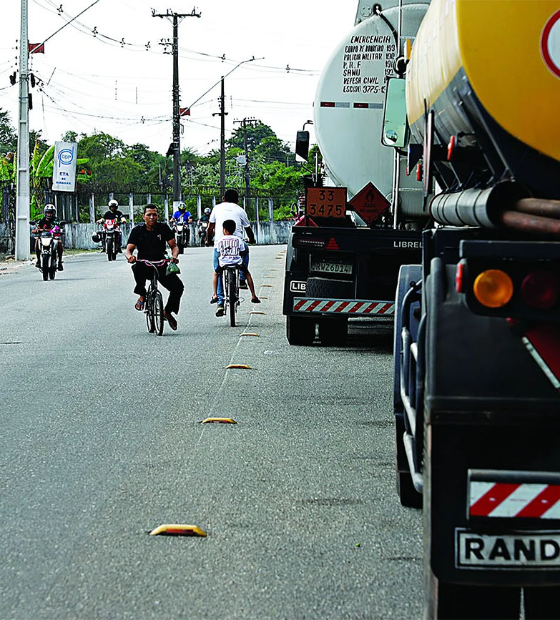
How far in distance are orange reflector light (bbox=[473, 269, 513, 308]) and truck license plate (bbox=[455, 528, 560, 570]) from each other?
0.69 m

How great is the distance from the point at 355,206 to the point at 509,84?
326 inches

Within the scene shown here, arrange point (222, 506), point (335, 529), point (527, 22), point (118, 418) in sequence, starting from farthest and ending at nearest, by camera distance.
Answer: point (118, 418) → point (222, 506) → point (335, 529) → point (527, 22)

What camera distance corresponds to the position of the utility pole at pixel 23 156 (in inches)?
1369

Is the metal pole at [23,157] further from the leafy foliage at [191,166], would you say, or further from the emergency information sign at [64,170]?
the leafy foliage at [191,166]

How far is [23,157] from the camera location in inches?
1377

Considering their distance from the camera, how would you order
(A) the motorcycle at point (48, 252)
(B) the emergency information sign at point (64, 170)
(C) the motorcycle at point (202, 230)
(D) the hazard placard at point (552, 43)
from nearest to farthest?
1. (D) the hazard placard at point (552, 43)
2. (A) the motorcycle at point (48, 252)
3. (B) the emergency information sign at point (64, 170)
4. (C) the motorcycle at point (202, 230)

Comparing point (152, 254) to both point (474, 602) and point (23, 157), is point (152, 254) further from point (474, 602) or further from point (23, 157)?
point (23, 157)

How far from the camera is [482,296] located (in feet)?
10.3

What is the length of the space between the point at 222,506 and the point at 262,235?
2489 inches

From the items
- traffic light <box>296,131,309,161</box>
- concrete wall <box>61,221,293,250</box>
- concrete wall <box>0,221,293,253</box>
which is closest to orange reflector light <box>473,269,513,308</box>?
traffic light <box>296,131,309,161</box>

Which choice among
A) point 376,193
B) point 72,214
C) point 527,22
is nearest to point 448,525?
point 527,22

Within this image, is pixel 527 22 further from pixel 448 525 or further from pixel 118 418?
pixel 118 418

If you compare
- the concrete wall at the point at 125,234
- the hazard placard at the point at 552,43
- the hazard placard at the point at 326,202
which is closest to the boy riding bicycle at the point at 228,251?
the hazard placard at the point at 326,202

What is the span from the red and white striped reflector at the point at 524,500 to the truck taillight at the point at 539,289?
0.54 m
